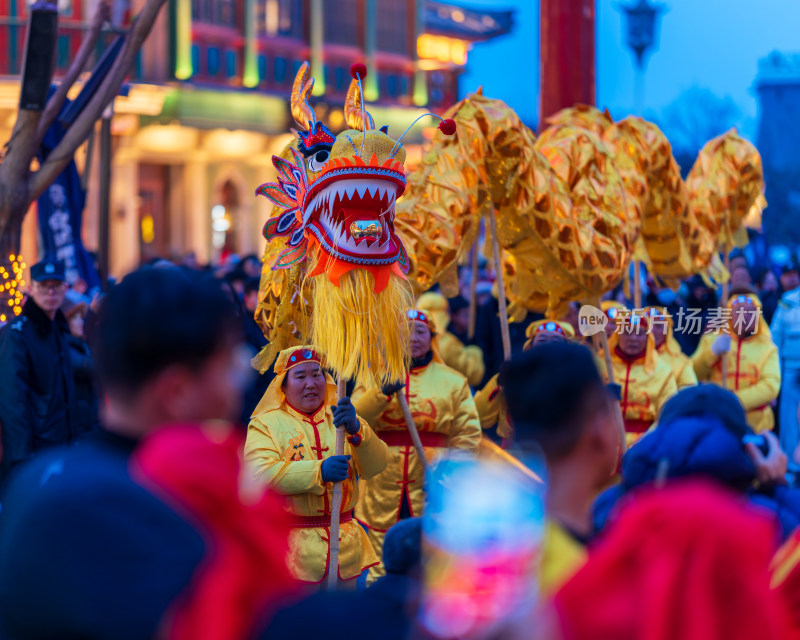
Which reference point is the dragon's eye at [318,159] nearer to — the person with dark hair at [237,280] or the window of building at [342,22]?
the person with dark hair at [237,280]

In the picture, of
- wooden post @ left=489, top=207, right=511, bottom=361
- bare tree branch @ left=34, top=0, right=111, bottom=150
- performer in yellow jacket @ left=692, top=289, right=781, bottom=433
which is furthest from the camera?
performer in yellow jacket @ left=692, top=289, right=781, bottom=433

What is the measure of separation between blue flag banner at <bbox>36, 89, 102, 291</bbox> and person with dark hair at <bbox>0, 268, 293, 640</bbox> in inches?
283

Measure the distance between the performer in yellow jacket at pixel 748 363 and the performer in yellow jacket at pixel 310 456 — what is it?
361cm

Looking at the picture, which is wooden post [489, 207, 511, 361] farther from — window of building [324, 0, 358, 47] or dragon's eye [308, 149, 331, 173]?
window of building [324, 0, 358, 47]

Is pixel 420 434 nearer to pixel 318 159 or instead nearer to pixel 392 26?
pixel 318 159

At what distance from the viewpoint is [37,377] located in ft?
18.8

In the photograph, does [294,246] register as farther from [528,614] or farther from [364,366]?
[528,614]

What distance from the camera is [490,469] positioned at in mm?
1567

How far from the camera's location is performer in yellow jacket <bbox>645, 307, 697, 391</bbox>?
20.8 feet

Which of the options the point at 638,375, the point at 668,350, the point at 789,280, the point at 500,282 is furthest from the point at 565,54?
the point at 789,280

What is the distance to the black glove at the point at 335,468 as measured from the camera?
13.4 feet

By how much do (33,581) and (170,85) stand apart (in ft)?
53.5

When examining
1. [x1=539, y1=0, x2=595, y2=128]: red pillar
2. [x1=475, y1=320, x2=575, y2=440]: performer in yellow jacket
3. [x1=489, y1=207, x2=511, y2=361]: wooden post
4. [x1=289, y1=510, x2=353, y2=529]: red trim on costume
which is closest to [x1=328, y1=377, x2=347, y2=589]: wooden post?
[x1=289, y1=510, x2=353, y2=529]: red trim on costume

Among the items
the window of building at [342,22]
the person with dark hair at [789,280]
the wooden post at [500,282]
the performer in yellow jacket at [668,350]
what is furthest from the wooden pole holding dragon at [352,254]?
the window of building at [342,22]
